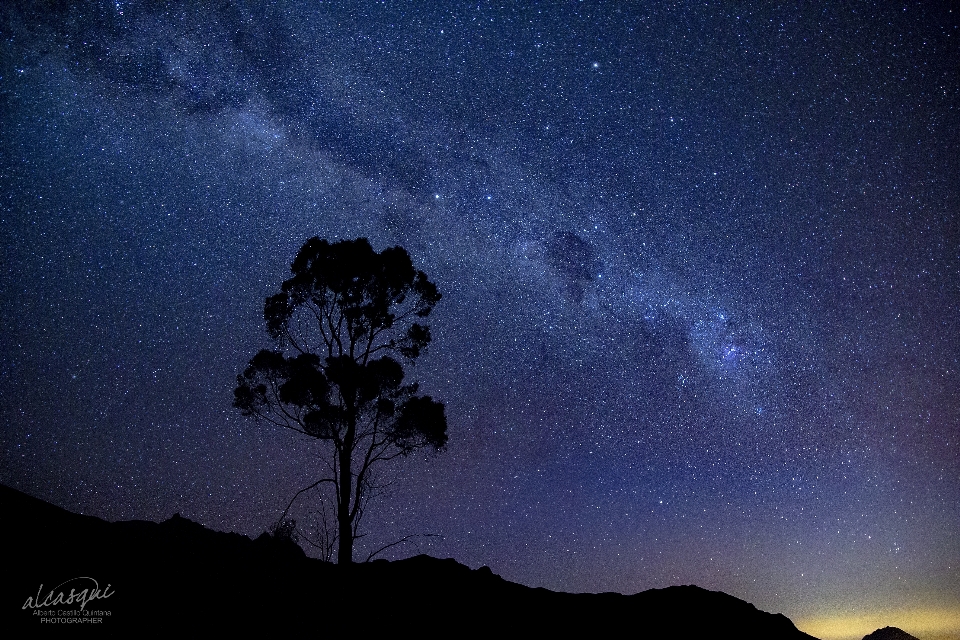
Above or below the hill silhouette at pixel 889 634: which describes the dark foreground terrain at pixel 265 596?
above

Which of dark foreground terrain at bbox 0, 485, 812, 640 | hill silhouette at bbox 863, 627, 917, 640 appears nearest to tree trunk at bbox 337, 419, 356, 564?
dark foreground terrain at bbox 0, 485, 812, 640

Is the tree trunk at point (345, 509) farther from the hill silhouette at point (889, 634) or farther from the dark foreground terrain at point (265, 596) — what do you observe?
the hill silhouette at point (889, 634)

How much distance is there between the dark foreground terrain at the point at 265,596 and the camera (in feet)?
46.1

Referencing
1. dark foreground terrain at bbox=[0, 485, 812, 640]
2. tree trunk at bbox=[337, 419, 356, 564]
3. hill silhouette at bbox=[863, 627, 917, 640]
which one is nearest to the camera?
dark foreground terrain at bbox=[0, 485, 812, 640]

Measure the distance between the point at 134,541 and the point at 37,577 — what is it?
11.3 ft

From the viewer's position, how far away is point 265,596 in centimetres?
1686

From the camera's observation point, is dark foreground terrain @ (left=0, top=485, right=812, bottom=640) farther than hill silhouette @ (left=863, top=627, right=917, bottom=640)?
No

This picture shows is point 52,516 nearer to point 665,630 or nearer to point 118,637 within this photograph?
point 118,637

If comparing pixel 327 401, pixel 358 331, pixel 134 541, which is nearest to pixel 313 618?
pixel 134 541

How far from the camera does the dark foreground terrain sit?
553 inches

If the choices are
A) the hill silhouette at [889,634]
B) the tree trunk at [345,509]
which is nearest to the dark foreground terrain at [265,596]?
the tree trunk at [345,509]

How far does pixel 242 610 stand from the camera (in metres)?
15.8

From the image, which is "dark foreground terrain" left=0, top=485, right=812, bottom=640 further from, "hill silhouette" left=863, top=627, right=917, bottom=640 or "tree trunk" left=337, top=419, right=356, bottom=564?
"hill silhouette" left=863, top=627, right=917, bottom=640

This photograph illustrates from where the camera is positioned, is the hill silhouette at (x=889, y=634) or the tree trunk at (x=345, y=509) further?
the hill silhouette at (x=889, y=634)
